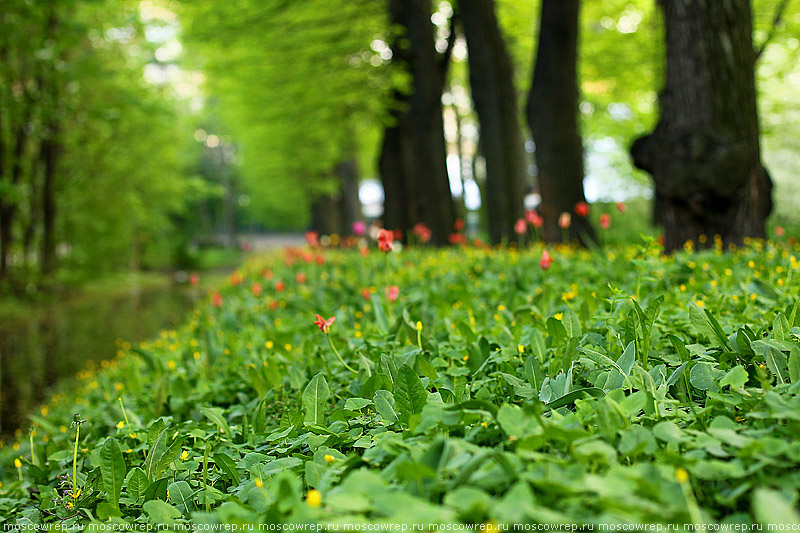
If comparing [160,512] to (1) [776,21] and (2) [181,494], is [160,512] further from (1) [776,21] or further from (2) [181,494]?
Result: (1) [776,21]

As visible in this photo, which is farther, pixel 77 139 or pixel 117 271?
pixel 117 271

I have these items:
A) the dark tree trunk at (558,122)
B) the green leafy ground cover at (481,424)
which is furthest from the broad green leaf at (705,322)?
the dark tree trunk at (558,122)

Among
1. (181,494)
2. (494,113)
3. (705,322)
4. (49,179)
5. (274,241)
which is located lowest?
(181,494)

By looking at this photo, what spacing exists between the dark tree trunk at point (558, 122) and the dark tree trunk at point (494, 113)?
172 centimetres

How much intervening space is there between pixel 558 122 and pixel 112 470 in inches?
320

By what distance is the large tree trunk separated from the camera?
573 cm

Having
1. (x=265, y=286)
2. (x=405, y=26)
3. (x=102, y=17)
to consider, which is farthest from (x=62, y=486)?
(x=102, y=17)

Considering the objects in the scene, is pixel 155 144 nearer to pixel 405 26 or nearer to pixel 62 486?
pixel 405 26

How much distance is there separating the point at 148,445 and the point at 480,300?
248 cm

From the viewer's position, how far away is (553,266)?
17.9 ft

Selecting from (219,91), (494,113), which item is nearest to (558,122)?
(494,113)

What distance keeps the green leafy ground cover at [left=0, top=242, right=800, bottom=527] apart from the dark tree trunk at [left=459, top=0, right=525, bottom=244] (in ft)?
21.8

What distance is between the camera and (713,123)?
5770 mm

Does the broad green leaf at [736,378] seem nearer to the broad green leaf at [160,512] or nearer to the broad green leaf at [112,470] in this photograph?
the broad green leaf at [160,512]
